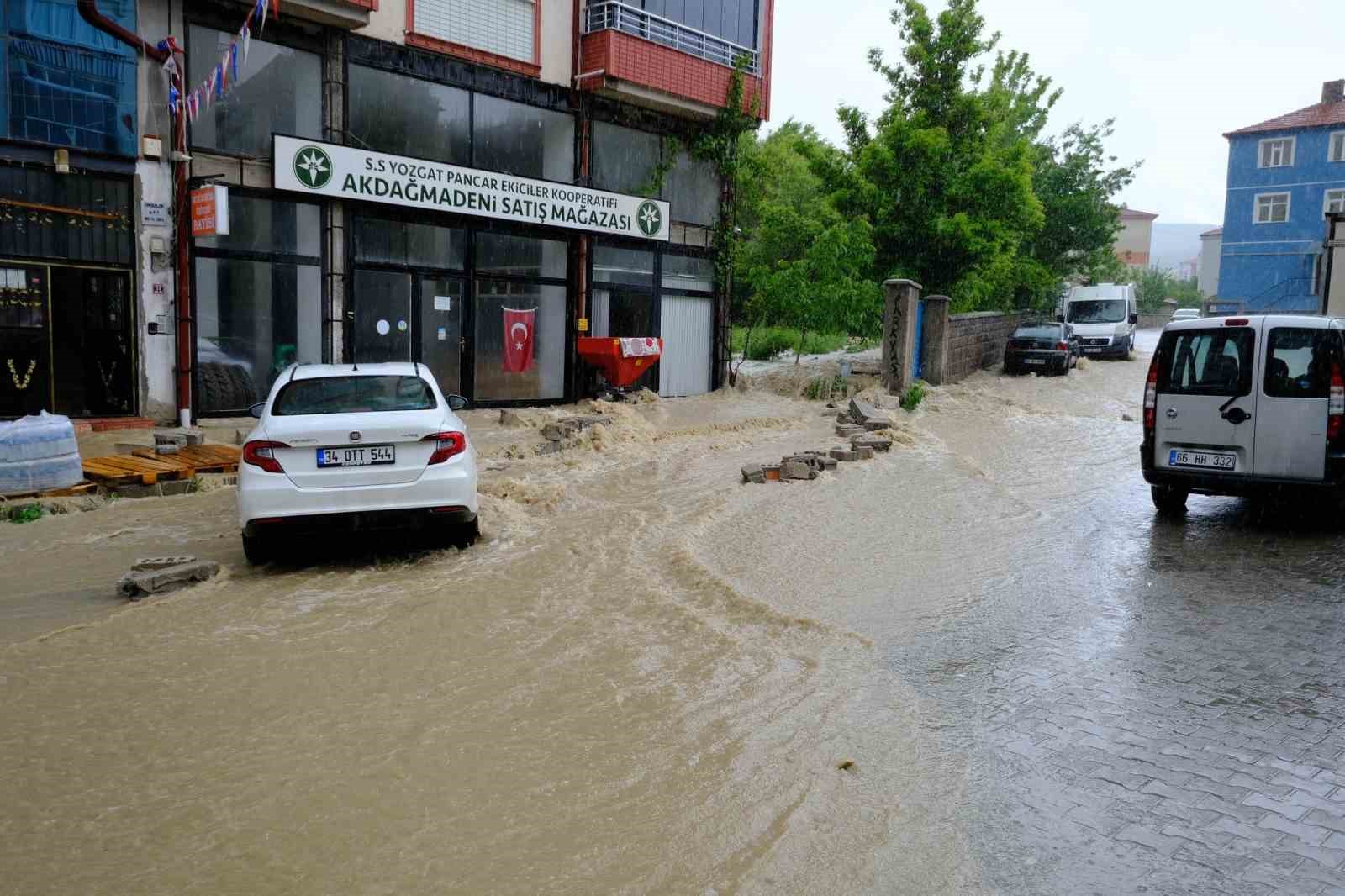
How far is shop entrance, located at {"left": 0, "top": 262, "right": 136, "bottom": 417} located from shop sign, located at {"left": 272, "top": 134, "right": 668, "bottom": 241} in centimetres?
295

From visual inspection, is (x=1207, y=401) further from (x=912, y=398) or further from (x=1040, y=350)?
(x=1040, y=350)

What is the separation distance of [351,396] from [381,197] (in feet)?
31.4

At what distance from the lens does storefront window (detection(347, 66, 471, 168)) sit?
54.7 feet

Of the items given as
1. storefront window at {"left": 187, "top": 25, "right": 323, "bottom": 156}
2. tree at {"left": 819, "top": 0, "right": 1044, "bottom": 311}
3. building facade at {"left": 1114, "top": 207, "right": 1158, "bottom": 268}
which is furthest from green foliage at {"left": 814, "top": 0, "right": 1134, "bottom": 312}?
building facade at {"left": 1114, "top": 207, "right": 1158, "bottom": 268}

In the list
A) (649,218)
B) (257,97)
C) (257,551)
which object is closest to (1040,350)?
(649,218)

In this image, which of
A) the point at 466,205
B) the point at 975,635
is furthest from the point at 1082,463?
the point at 466,205

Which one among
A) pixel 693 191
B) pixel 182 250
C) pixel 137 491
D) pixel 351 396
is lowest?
pixel 137 491

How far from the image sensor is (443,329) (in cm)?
1822

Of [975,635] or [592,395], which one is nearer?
[975,635]

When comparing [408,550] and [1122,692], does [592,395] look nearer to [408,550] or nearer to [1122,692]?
[408,550]

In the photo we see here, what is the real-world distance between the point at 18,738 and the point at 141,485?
6.49m

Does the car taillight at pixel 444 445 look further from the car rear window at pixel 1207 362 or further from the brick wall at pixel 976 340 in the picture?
the brick wall at pixel 976 340

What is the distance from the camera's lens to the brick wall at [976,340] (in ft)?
79.8

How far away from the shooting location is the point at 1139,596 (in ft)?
23.7
